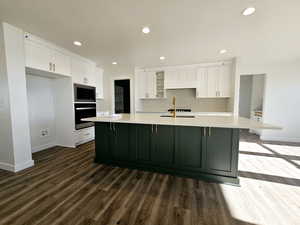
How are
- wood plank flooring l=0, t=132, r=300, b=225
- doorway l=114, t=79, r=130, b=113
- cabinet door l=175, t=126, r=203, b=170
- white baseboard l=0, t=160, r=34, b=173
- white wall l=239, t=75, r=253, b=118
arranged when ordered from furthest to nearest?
white wall l=239, t=75, r=253, b=118 < doorway l=114, t=79, r=130, b=113 < white baseboard l=0, t=160, r=34, b=173 < cabinet door l=175, t=126, r=203, b=170 < wood plank flooring l=0, t=132, r=300, b=225

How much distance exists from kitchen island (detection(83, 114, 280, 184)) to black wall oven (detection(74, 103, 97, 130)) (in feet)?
4.01

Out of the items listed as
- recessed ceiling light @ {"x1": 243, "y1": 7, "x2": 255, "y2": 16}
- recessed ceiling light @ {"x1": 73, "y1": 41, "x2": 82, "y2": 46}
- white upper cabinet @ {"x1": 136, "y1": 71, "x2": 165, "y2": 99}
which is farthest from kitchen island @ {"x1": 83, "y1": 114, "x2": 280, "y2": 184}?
white upper cabinet @ {"x1": 136, "y1": 71, "x2": 165, "y2": 99}

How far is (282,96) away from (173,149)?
442 cm

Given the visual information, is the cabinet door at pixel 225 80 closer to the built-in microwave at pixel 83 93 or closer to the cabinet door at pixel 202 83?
the cabinet door at pixel 202 83

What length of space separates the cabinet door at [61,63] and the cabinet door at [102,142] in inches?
65.8

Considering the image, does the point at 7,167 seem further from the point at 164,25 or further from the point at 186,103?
the point at 186,103

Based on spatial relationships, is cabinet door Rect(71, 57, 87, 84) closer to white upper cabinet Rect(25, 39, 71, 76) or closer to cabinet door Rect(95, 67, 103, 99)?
white upper cabinet Rect(25, 39, 71, 76)

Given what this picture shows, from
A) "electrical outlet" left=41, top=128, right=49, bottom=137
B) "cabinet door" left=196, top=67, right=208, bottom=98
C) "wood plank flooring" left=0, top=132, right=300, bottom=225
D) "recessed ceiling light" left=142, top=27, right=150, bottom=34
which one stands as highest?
"recessed ceiling light" left=142, top=27, right=150, bottom=34

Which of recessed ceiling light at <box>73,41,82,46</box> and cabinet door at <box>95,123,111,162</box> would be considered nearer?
cabinet door at <box>95,123,111,162</box>

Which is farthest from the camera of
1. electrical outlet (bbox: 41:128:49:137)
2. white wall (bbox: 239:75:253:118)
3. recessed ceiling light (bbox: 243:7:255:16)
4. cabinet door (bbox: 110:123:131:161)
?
white wall (bbox: 239:75:253:118)

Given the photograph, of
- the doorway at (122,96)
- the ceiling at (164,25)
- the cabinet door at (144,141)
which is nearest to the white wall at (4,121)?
the ceiling at (164,25)

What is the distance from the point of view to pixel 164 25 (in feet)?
7.24

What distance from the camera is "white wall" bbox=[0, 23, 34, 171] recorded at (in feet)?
7.31

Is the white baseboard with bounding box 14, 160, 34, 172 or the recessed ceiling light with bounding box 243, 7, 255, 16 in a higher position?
the recessed ceiling light with bounding box 243, 7, 255, 16
